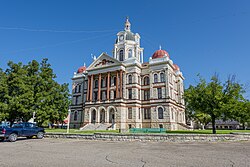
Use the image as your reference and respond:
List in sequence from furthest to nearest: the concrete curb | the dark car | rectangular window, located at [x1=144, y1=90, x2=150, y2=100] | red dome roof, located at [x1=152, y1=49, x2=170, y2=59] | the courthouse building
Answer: red dome roof, located at [x1=152, y1=49, x2=170, y2=59] < rectangular window, located at [x1=144, y1=90, x2=150, y2=100] < the courthouse building < the dark car < the concrete curb

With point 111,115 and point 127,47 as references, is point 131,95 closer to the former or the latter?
point 111,115

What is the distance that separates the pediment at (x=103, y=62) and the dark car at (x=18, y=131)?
23175mm

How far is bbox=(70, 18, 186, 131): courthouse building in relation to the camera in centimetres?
3581

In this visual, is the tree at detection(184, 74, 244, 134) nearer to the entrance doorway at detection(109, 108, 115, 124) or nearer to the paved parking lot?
the paved parking lot

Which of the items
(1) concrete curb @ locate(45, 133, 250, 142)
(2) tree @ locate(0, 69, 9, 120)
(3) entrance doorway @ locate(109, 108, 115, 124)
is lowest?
(1) concrete curb @ locate(45, 133, 250, 142)

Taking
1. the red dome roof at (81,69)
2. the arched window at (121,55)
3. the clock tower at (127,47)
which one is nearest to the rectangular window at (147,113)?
the clock tower at (127,47)

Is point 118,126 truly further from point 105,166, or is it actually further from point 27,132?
point 105,166

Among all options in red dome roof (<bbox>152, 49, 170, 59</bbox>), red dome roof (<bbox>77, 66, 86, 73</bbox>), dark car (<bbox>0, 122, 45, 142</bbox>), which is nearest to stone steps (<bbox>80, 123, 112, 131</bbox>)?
dark car (<bbox>0, 122, 45, 142</bbox>)

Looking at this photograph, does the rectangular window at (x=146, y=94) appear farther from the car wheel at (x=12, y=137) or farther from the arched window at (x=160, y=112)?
the car wheel at (x=12, y=137)

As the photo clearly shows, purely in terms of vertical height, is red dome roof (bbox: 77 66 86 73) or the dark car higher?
red dome roof (bbox: 77 66 86 73)

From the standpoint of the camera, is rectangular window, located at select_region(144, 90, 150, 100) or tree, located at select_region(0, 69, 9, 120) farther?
rectangular window, located at select_region(144, 90, 150, 100)

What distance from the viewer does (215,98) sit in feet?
71.3

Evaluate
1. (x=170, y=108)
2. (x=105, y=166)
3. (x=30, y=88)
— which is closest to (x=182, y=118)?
(x=170, y=108)

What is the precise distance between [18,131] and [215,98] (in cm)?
2201
